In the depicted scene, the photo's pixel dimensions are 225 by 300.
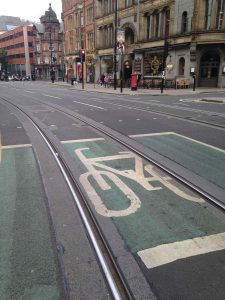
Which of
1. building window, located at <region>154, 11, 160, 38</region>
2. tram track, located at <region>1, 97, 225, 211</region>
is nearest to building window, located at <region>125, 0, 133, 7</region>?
building window, located at <region>154, 11, 160, 38</region>

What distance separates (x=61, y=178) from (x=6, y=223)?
195cm

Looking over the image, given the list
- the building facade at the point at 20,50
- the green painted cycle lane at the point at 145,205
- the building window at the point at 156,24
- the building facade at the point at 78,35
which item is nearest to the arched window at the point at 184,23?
the building window at the point at 156,24

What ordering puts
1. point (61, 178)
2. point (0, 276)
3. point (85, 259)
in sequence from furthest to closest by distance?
point (61, 178) → point (85, 259) → point (0, 276)

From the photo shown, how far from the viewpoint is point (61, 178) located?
6.39 m

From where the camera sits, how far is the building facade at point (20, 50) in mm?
101750

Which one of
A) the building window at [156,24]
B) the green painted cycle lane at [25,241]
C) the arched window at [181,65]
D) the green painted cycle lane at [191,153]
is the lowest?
the green painted cycle lane at [25,241]

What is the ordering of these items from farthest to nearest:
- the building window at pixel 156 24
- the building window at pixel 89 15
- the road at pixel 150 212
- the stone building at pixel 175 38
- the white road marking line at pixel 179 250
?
the building window at pixel 89 15 < the building window at pixel 156 24 < the stone building at pixel 175 38 < the white road marking line at pixel 179 250 < the road at pixel 150 212

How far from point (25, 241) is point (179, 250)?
196cm

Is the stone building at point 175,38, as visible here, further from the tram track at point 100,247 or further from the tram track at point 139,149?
the tram track at point 100,247

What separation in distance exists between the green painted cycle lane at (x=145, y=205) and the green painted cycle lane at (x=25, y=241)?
958 millimetres

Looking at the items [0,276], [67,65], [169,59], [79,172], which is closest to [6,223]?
[0,276]

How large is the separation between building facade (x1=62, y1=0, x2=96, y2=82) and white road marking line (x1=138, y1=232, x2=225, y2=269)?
53.5 m

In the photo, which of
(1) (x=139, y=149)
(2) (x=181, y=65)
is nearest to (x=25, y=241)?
(1) (x=139, y=149)

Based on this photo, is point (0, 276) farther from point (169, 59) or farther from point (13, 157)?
point (169, 59)
